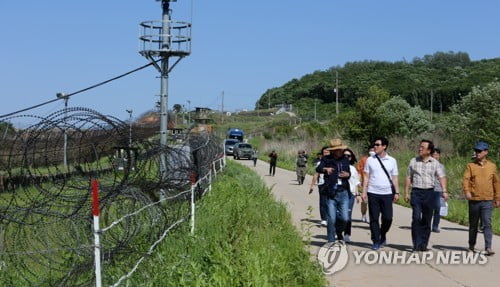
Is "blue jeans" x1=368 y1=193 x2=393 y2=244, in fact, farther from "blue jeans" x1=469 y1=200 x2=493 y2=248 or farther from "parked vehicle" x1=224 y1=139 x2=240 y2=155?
"parked vehicle" x1=224 y1=139 x2=240 y2=155

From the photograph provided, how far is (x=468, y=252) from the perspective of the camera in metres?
10.6

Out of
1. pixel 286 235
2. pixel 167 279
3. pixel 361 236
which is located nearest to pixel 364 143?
pixel 361 236

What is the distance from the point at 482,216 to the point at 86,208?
20.0 feet

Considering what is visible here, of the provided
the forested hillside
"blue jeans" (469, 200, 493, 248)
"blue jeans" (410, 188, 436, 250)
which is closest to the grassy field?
"blue jeans" (410, 188, 436, 250)

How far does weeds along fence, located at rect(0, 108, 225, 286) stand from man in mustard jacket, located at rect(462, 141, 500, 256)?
4422 millimetres

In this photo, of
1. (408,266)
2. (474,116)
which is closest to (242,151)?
(474,116)

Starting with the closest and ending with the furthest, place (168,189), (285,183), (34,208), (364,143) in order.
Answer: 1. (34,208)
2. (168,189)
3. (285,183)
4. (364,143)

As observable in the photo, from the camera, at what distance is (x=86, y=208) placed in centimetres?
811

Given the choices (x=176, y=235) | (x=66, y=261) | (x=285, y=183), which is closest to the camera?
(x=66, y=261)

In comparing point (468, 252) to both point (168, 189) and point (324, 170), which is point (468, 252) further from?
point (168, 189)

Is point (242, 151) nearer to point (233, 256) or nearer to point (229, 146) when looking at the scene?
point (229, 146)

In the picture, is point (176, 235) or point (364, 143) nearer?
point (176, 235)

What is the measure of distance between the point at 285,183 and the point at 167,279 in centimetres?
2218

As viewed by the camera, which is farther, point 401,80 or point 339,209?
point 401,80
